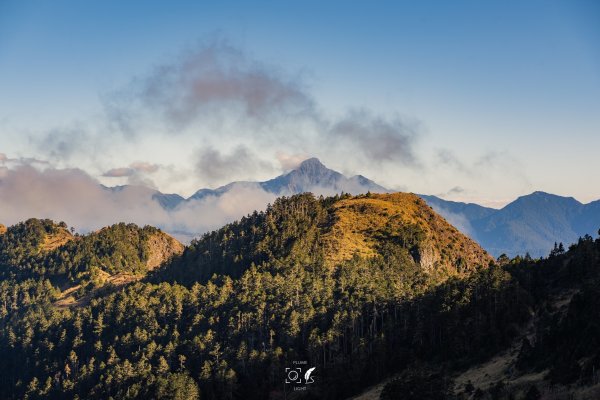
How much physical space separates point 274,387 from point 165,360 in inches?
1742

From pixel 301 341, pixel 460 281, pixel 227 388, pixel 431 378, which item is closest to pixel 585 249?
pixel 460 281

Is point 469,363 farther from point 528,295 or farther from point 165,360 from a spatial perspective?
point 165,360

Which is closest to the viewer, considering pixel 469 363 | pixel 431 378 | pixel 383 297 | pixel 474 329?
pixel 431 378

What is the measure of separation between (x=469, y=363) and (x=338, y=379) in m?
36.7

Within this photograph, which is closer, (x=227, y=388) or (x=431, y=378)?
(x=431, y=378)

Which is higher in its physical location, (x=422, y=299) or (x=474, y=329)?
(x=422, y=299)

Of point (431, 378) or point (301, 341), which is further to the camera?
point (301, 341)

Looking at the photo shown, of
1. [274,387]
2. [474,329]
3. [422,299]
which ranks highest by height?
[422,299]

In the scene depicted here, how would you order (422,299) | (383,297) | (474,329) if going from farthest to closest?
1. (383,297)
2. (422,299)
3. (474,329)

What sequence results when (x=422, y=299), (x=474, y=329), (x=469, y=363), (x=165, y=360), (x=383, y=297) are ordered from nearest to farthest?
1. (x=469, y=363)
2. (x=474, y=329)
3. (x=422, y=299)
4. (x=383, y=297)
5. (x=165, y=360)

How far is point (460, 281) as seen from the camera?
167m

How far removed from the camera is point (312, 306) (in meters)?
192

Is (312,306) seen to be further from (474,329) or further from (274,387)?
(474,329)

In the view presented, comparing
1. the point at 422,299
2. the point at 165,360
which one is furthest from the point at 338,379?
the point at 165,360
